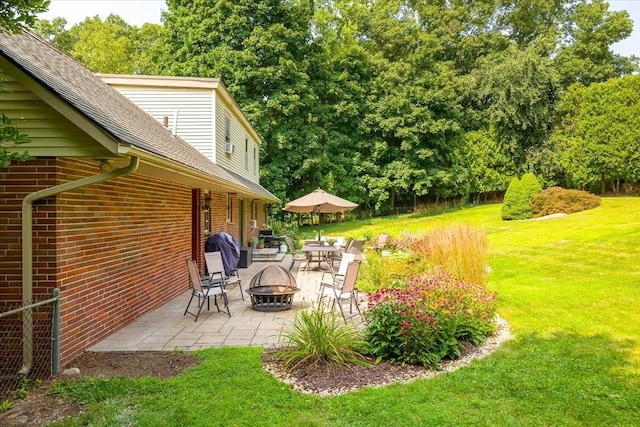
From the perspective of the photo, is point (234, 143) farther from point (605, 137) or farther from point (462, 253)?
point (605, 137)

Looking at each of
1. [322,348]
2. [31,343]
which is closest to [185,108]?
[31,343]

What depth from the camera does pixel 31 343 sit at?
14.3 feet

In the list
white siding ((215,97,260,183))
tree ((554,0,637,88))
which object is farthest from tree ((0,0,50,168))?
tree ((554,0,637,88))

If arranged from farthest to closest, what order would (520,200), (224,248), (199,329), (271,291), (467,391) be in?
(520,200)
(224,248)
(271,291)
(199,329)
(467,391)

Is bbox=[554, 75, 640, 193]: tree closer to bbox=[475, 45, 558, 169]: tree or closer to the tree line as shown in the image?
the tree line

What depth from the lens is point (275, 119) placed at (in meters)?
26.5

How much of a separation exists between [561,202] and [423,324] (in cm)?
1993

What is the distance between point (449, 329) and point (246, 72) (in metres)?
21.9

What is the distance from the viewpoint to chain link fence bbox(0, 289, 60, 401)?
4.32 meters

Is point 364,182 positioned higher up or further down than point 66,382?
higher up

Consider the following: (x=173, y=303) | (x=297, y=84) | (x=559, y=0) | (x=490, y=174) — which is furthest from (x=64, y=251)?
(x=559, y=0)

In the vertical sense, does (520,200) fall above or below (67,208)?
above

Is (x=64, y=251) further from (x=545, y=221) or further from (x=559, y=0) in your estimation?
(x=559, y=0)

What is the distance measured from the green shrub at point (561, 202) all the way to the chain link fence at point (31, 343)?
74.1 feet
